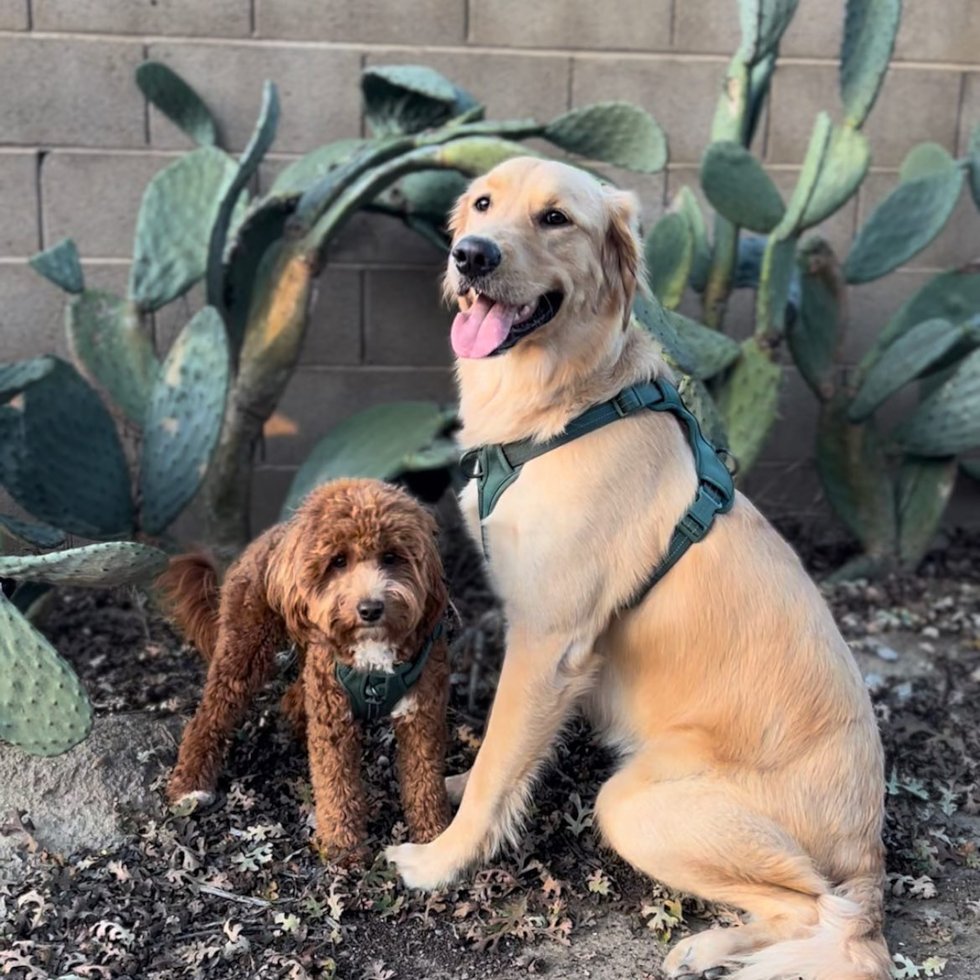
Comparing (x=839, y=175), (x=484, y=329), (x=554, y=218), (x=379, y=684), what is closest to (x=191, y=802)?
(x=379, y=684)

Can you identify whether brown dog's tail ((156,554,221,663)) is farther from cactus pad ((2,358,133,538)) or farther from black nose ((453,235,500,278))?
black nose ((453,235,500,278))

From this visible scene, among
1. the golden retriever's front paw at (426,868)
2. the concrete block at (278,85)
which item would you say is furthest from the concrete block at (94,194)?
the golden retriever's front paw at (426,868)

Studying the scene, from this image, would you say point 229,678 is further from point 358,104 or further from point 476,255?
point 358,104

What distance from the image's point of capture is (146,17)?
4.73 m

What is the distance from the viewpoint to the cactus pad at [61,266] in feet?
12.8

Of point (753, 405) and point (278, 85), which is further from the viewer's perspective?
point (278, 85)

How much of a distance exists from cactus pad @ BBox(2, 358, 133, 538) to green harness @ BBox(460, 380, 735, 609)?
1.54 m

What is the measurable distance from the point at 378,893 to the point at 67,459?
1.81 metres

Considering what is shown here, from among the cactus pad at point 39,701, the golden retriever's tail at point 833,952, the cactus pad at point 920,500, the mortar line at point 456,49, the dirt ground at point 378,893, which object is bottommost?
the dirt ground at point 378,893

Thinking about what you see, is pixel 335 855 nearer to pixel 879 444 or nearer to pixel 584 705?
pixel 584 705

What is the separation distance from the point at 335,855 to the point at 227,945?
1.21 feet

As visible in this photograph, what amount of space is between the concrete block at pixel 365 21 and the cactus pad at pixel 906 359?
7.74 feet

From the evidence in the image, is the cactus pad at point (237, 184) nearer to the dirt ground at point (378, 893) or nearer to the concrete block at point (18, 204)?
the concrete block at point (18, 204)

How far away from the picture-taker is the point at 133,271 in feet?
13.8
